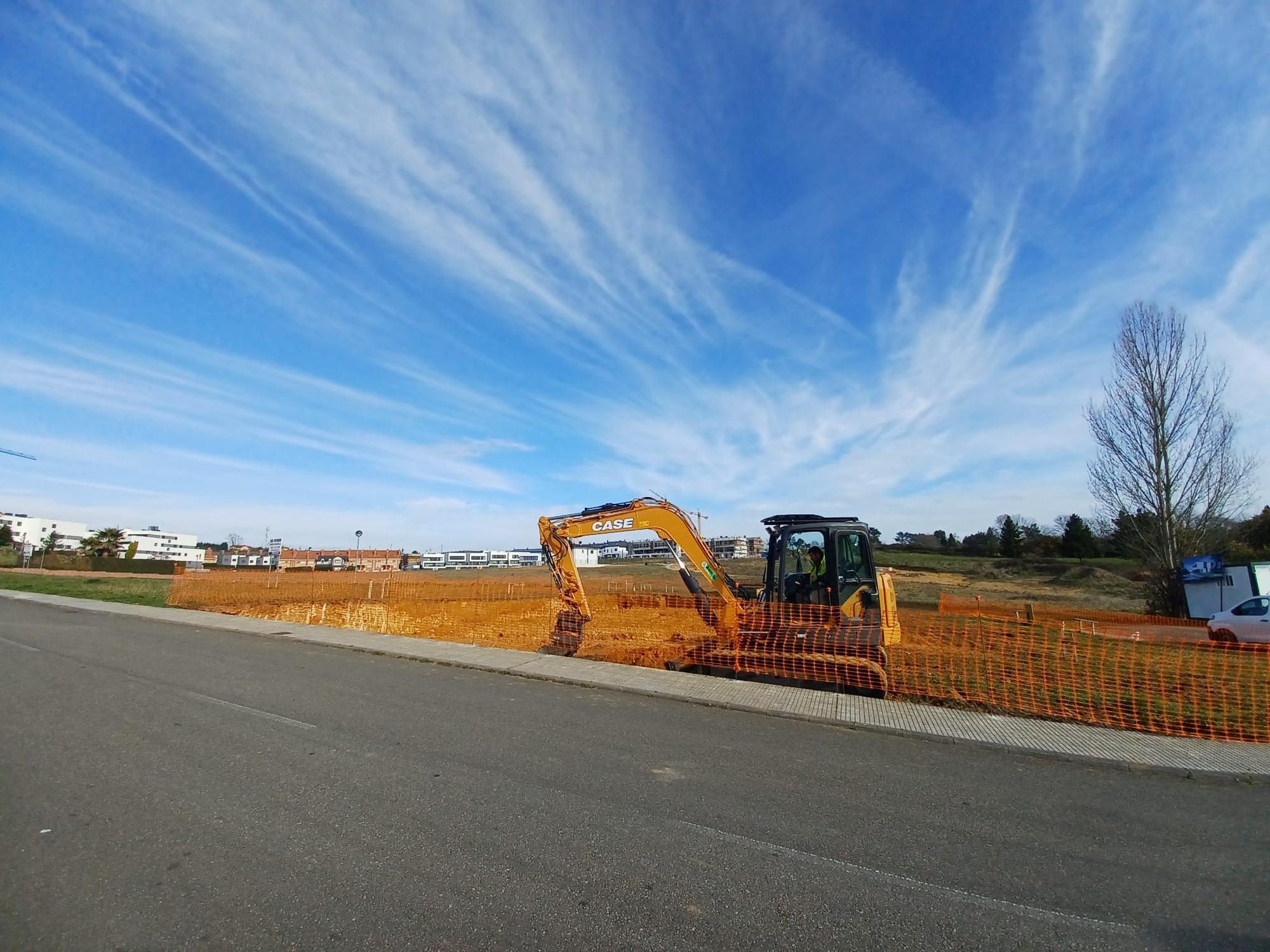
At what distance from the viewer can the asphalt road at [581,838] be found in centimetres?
331

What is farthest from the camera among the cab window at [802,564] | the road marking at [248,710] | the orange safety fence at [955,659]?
the cab window at [802,564]

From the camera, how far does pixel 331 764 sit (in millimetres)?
5770

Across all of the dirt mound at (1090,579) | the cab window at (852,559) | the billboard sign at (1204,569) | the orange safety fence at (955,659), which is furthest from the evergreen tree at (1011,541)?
the cab window at (852,559)

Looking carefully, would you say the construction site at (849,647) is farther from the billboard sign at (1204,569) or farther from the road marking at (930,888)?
the billboard sign at (1204,569)

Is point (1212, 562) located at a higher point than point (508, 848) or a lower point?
higher

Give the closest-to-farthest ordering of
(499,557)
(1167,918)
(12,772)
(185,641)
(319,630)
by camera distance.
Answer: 1. (1167,918)
2. (12,772)
3. (185,641)
4. (319,630)
5. (499,557)

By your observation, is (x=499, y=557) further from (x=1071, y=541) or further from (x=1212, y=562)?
(x=1212, y=562)

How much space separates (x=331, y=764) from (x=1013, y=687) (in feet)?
30.6

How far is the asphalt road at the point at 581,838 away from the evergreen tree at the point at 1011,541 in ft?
265

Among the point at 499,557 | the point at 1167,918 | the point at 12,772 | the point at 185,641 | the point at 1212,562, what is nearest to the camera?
the point at 1167,918

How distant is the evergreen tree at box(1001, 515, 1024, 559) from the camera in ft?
257

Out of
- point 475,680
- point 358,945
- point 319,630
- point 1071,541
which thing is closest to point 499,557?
point 1071,541

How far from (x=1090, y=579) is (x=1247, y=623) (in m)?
38.5

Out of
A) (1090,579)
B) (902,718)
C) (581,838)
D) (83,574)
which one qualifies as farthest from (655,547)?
(83,574)
